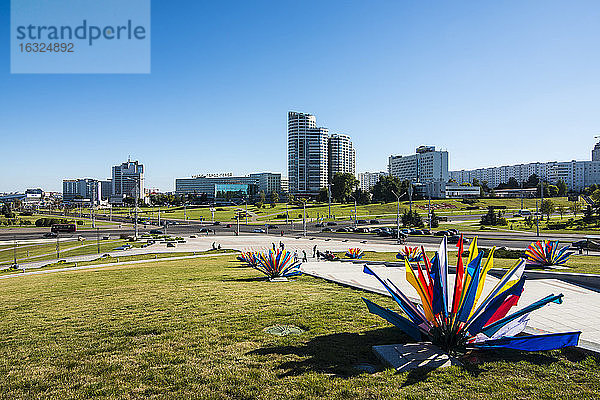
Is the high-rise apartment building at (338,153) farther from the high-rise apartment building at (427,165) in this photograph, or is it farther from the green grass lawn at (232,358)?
the green grass lawn at (232,358)

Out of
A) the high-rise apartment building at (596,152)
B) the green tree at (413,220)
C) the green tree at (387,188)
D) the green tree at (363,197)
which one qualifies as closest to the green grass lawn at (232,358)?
the green tree at (413,220)

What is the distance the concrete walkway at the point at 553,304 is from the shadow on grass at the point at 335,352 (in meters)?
3.57

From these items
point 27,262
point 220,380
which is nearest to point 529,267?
point 220,380

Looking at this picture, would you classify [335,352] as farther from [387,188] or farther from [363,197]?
[363,197]

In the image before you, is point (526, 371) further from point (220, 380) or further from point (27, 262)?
point (27, 262)

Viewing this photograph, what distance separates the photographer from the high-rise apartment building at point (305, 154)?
170m

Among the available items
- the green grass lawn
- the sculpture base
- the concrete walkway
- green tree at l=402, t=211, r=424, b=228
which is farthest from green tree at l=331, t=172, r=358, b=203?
the sculpture base

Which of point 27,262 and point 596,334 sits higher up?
point 596,334

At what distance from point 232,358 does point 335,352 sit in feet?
6.72

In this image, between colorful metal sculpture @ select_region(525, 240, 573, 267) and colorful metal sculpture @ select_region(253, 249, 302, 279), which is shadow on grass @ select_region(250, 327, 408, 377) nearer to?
colorful metal sculpture @ select_region(253, 249, 302, 279)

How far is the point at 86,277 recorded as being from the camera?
2250 centimetres

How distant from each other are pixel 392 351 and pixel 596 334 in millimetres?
5947

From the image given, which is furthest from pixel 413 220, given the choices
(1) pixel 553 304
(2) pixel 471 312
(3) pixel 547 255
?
(2) pixel 471 312

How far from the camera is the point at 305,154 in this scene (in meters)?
169
